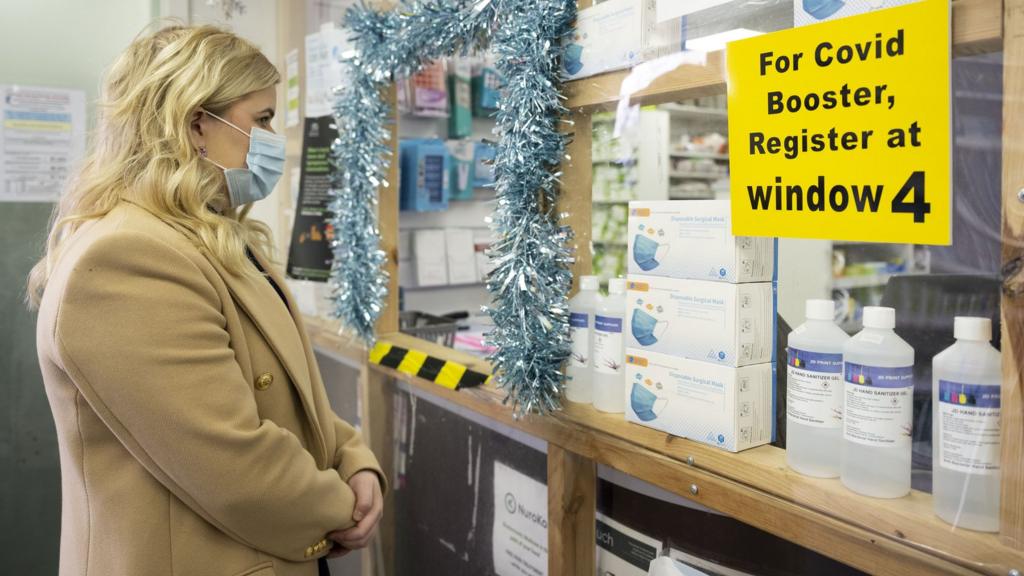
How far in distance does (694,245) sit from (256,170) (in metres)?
0.91

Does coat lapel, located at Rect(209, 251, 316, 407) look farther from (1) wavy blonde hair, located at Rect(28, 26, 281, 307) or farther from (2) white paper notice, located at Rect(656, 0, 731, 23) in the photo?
(2) white paper notice, located at Rect(656, 0, 731, 23)

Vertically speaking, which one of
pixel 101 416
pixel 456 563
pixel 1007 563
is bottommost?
pixel 456 563

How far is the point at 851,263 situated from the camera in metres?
1.73

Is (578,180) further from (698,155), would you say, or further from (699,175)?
(699,175)

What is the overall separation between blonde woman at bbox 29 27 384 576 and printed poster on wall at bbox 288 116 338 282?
1048mm

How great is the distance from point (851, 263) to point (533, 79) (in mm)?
877

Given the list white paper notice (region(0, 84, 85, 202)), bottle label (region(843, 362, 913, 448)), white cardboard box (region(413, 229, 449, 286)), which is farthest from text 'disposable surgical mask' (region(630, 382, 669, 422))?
white paper notice (region(0, 84, 85, 202))

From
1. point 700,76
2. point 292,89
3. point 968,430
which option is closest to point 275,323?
point 700,76

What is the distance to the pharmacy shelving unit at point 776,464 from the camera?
34.5 inches

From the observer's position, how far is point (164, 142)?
1.35m

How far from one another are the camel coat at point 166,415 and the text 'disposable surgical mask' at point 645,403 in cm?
61

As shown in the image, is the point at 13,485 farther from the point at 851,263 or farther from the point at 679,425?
the point at 851,263

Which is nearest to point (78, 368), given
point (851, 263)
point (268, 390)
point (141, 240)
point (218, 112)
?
point (141, 240)

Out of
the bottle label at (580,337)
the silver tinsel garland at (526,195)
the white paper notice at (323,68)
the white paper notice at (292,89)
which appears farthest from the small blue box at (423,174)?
the bottle label at (580,337)
